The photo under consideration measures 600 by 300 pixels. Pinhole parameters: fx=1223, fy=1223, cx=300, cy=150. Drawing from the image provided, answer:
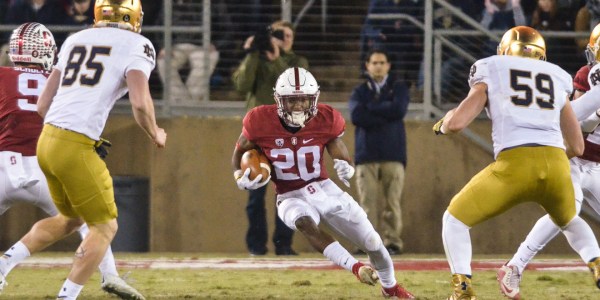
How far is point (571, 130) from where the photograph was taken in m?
7.12

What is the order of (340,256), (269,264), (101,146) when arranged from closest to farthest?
(101,146)
(340,256)
(269,264)

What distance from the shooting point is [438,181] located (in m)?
12.4

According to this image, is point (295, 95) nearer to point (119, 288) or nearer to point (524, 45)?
point (524, 45)

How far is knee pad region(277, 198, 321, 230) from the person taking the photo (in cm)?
762

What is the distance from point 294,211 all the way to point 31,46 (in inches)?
85.7

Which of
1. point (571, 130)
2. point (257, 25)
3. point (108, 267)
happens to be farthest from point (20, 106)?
point (257, 25)

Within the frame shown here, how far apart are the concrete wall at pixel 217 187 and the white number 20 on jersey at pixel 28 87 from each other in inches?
158

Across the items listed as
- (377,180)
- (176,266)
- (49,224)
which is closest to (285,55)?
(377,180)

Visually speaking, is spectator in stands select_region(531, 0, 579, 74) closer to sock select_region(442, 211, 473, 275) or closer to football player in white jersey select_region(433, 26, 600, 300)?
football player in white jersey select_region(433, 26, 600, 300)

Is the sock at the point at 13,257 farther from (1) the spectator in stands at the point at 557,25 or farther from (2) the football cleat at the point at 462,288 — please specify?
(1) the spectator in stands at the point at 557,25

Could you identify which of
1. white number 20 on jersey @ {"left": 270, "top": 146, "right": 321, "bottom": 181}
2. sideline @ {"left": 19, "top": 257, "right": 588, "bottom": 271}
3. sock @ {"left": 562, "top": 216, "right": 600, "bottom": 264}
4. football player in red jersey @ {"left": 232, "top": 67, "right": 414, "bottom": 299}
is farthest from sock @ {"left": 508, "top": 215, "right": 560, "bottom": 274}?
sideline @ {"left": 19, "top": 257, "right": 588, "bottom": 271}

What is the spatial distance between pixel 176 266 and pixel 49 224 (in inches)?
117

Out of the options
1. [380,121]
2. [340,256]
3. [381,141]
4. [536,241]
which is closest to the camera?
[340,256]

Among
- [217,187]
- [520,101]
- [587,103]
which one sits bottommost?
[217,187]
